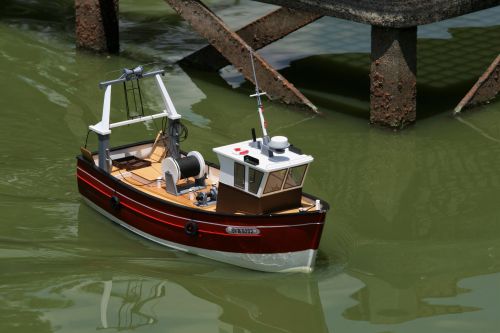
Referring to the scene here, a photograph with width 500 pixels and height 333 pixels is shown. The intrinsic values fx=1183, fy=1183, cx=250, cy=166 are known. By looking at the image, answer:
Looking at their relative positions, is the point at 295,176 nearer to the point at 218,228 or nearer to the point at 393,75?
the point at 218,228

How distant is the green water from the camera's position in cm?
1593

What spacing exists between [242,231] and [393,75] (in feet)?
21.4

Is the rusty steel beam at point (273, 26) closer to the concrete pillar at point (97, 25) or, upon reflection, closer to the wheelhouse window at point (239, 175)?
the concrete pillar at point (97, 25)

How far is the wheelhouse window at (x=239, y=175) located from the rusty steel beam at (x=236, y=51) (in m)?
6.57

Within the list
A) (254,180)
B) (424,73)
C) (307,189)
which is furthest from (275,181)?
(424,73)

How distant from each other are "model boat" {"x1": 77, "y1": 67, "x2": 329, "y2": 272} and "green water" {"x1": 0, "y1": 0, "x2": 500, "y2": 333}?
0.91ft

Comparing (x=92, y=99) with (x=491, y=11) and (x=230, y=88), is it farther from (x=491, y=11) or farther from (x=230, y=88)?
(x=491, y=11)

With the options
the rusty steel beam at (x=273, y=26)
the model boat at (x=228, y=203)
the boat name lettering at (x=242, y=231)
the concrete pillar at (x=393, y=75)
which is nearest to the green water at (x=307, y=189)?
the model boat at (x=228, y=203)

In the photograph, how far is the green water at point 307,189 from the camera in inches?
627

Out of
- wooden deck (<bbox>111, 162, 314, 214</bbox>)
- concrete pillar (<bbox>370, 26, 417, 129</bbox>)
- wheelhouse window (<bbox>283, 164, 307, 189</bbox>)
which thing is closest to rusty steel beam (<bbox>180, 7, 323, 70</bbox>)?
concrete pillar (<bbox>370, 26, 417, 129</bbox>)

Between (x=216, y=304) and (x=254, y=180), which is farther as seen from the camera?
(x=254, y=180)

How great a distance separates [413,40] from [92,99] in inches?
265

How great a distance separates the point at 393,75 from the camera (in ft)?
72.5

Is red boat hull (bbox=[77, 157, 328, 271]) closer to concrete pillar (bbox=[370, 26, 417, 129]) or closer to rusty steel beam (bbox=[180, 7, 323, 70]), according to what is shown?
concrete pillar (bbox=[370, 26, 417, 129])
